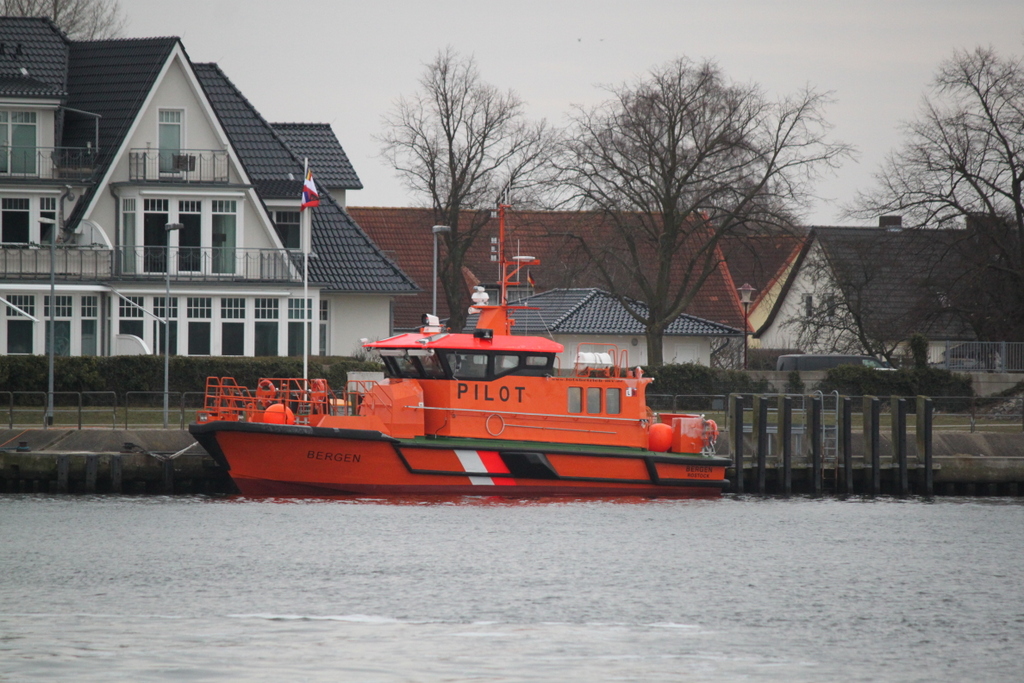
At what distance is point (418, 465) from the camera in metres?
26.8

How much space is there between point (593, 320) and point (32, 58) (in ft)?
68.6

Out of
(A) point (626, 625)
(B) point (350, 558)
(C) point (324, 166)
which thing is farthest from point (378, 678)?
(C) point (324, 166)

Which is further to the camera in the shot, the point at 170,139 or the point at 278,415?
the point at 170,139

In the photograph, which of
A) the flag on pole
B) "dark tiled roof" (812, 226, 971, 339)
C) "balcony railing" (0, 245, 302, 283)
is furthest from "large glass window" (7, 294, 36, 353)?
"dark tiled roof" (812, 226, 971, 339)

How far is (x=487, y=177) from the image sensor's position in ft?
161

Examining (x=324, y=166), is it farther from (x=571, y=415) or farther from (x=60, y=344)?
(x=571, y=415)

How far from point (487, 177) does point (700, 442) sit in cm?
2228

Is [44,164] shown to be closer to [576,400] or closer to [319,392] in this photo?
[319,392]

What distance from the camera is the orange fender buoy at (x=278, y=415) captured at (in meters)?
26.4

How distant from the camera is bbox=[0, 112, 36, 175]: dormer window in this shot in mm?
39375

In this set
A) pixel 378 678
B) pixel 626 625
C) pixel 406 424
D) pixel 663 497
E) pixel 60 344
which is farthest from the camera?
pixel 60 344

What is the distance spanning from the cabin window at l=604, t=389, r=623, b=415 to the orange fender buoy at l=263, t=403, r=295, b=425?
607 cm

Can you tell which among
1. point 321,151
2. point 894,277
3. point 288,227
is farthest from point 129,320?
point 894,277

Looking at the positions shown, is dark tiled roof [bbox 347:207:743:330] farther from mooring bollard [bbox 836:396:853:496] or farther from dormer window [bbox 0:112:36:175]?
dormer window [bbox 0:112:36:175]
